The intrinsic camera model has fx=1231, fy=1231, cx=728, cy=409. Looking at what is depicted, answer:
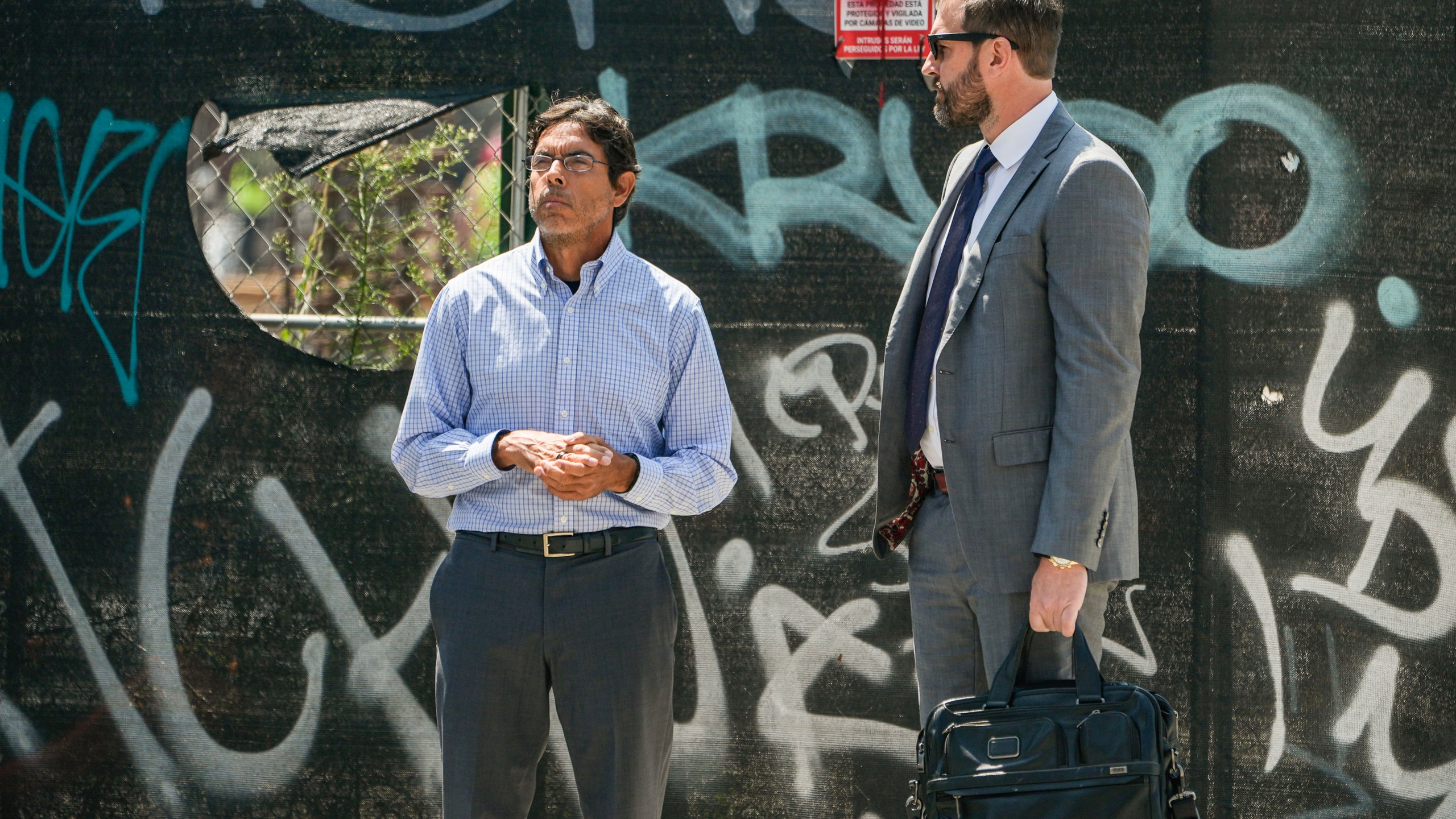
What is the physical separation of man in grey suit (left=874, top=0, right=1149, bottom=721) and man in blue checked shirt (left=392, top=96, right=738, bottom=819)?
51cm

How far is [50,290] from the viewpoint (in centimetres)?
364

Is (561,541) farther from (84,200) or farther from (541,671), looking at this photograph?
(84,200)

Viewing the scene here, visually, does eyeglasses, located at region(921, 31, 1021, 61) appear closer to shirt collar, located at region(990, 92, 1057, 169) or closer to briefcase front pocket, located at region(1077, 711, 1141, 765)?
shirt collar, located at region(990, 92, 1057, 169)

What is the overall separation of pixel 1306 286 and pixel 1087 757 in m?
2.03

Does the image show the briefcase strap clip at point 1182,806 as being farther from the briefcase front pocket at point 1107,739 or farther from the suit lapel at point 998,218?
the suit lapel at point 998,218

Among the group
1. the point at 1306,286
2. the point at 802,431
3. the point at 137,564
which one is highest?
the point at 1306,286

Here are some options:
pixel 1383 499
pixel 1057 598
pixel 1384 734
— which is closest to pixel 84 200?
pixel 1057 598

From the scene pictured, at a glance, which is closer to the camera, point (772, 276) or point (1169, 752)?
point (1169, 752)

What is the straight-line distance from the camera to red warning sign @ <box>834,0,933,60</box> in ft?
11.5

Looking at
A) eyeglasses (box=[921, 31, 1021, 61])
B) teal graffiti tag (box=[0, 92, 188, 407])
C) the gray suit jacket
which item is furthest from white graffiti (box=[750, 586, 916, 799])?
teal graffiti tag (box=[0, 92, 188, 407])

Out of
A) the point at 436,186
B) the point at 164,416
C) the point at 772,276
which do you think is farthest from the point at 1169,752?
the point at 164,416

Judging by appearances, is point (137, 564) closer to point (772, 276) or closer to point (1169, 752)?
point (772, 276)

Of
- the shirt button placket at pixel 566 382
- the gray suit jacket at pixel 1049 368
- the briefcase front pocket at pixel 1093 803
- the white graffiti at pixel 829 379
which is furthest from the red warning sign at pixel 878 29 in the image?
the briefcase front pocket at pixel 1093 803

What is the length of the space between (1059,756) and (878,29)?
7.32 ft
